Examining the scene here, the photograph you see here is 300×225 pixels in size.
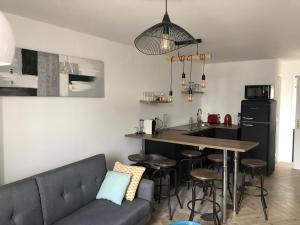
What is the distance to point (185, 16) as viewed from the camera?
2654 millimetres

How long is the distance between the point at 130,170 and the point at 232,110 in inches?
148

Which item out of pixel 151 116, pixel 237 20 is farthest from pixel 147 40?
pixel 151 116

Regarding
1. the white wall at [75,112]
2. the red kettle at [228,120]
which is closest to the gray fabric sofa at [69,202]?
the white wall at [75,112]

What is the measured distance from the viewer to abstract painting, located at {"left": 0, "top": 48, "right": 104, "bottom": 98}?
2.66 metres

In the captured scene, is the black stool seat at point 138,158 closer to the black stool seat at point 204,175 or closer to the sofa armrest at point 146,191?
the sofa armrest at point 146,191

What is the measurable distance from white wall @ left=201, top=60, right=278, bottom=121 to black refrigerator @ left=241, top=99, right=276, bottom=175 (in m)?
0.75

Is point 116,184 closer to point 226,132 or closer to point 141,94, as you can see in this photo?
point 141,94

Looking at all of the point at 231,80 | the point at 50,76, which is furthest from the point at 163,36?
the point at 231,80

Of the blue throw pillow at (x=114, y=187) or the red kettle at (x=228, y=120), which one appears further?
the red kettle at (x=228, y=120)

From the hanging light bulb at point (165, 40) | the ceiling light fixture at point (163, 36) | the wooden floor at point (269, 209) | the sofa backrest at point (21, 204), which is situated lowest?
the wooden floor at point (269, 209)

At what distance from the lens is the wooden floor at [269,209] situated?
3217 mm

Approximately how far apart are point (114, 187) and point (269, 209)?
87.6 inches

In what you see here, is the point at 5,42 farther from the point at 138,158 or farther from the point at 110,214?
the point at 138,158

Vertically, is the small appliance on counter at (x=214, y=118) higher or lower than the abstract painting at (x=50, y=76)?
lower
